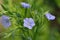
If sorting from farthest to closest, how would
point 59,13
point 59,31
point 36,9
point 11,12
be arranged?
point 59,13 → point 59,31 → point 36,9 → point 11,12

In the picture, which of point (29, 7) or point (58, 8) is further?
point (58, 8)

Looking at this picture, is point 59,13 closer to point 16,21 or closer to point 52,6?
→ point 52,6

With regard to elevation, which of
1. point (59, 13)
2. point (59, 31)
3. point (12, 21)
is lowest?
point (59, 31)

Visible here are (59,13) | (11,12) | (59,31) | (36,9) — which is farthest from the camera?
(59,13)

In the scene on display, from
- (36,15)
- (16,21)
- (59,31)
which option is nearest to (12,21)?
(16,21)

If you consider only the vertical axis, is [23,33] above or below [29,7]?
below

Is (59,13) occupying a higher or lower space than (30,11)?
lower

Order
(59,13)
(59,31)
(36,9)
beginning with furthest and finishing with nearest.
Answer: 1. (59,13)
2. (59,31)
3. (36,9)

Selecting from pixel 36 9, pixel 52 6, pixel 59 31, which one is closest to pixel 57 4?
pixel 52 6

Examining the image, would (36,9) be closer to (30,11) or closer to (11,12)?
(30,11)
